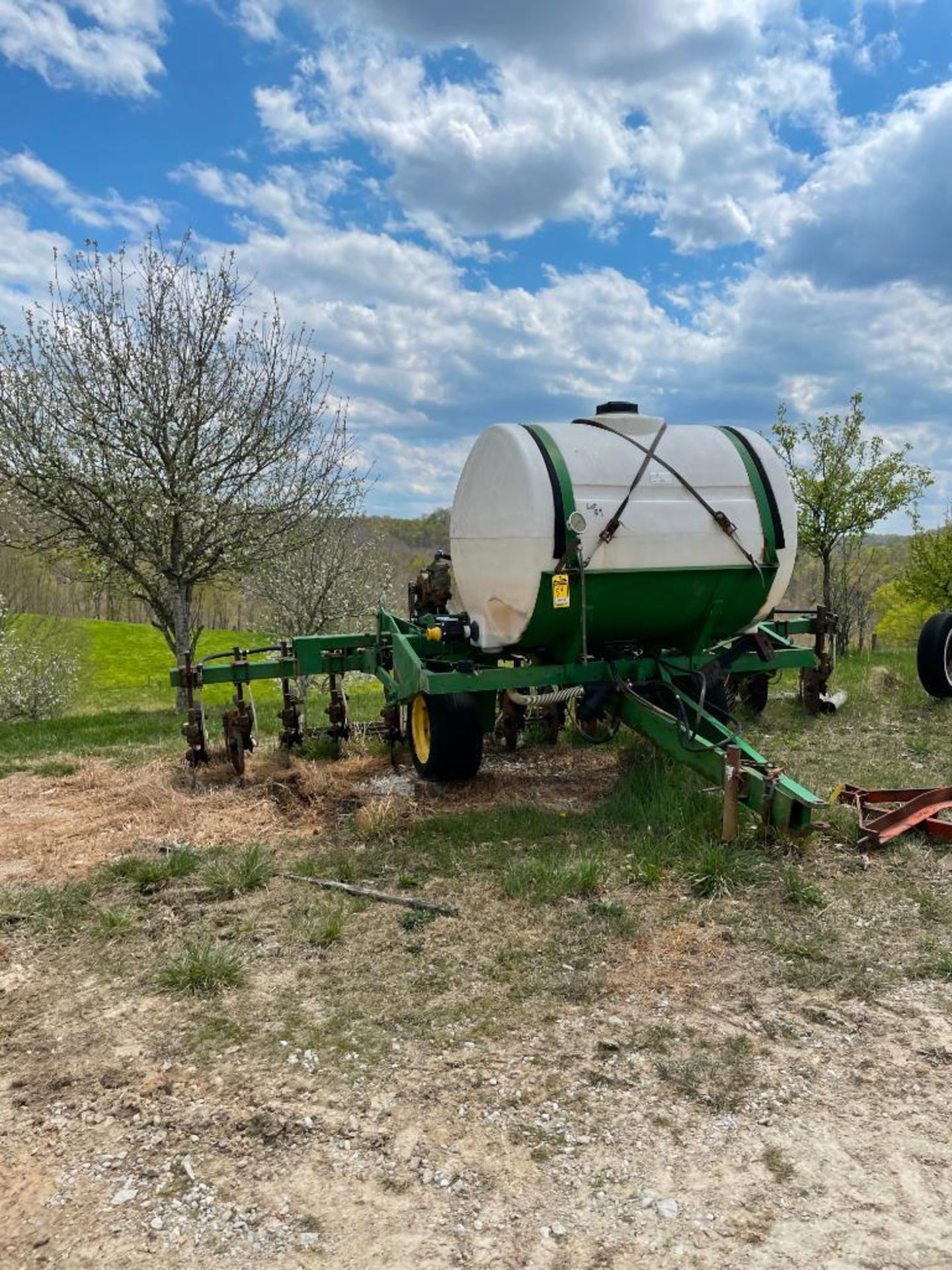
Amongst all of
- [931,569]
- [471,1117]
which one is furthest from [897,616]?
[471,1117]

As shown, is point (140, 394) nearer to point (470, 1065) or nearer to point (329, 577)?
point (329, 577)

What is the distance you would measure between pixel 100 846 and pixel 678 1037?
418 cm

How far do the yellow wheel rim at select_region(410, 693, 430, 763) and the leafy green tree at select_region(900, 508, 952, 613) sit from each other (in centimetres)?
2144

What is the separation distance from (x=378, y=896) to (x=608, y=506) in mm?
2995

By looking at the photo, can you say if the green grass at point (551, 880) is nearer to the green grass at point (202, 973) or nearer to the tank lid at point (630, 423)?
the green grass at point (202, 973)

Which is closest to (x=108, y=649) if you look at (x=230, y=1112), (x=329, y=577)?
(x=329, y=577)

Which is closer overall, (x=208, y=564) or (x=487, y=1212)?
(x=487, y=1212)

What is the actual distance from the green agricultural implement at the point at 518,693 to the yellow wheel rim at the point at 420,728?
1 centimetres

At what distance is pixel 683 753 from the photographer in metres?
5.74

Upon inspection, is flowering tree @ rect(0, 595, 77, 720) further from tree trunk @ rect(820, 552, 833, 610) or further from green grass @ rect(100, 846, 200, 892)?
tree trunk @ rect(820, 552, 833, 610)

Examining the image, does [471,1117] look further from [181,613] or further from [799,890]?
[181,613]

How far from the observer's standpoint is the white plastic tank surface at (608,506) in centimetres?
595

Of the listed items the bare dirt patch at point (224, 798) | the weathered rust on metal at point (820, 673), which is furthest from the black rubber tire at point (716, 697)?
the weathered rust on metal at point (820, 673)

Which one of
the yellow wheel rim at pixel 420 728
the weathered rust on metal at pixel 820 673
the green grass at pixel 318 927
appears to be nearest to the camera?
the green grass at pixel 318 927
